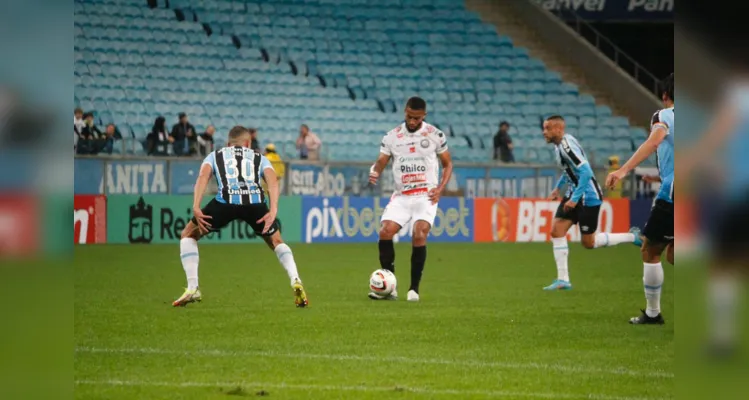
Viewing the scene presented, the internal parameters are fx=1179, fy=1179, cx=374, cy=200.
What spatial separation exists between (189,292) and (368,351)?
3809mm

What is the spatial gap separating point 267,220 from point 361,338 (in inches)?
106

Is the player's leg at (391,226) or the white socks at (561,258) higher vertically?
the player's leg at (391,226)

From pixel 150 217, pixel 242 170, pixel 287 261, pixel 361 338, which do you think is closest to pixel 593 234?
pixel 287 261

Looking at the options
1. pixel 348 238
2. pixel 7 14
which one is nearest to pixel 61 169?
pixel 7 14

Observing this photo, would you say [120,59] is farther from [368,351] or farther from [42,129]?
[42,129]

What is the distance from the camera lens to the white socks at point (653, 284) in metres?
9.53

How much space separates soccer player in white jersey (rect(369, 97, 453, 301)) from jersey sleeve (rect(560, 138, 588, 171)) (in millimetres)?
1780

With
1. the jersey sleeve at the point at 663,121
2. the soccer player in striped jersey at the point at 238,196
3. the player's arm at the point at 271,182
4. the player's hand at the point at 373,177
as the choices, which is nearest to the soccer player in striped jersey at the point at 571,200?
the player's hand at the point at 373,177

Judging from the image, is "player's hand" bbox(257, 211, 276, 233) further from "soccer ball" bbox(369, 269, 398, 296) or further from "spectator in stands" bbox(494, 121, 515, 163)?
"spectator in stands" bbox(494, 121, 515, 163)

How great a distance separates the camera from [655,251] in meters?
9.34

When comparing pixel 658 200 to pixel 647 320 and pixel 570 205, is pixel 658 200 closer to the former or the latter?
pixel 647 320

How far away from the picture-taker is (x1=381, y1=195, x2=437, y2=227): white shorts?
41.8ft

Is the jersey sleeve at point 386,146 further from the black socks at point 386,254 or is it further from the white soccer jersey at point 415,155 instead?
the black socks at point 386,254

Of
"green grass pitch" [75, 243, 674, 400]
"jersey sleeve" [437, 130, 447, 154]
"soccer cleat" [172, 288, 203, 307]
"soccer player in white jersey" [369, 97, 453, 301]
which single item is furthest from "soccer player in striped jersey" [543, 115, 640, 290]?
"soccer cleat" [172, 288, 203, 307]
